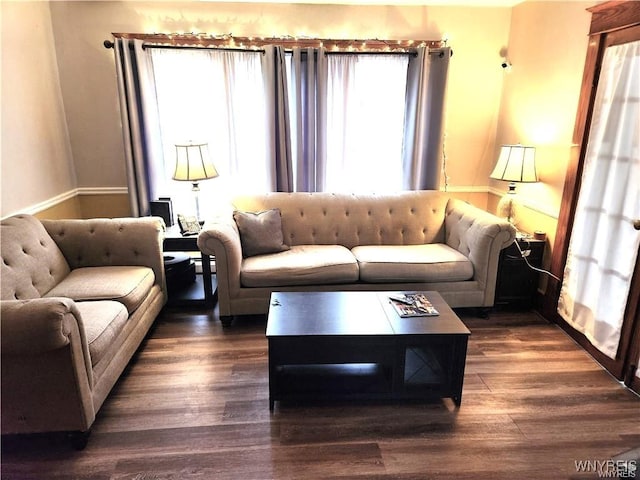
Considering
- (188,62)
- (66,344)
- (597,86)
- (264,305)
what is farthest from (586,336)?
(188,62)

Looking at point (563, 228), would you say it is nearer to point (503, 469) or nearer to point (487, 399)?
point (487, 399)

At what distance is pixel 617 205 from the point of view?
2412 mm

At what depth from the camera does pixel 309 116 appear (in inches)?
142

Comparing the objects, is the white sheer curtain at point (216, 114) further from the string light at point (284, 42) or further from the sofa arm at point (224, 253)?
the sofa arm at point (224, 253)

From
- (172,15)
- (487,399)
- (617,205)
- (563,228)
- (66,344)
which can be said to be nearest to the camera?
(66,344)

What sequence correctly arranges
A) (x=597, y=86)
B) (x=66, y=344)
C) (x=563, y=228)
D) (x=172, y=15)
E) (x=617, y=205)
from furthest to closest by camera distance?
1. (x=172, y=15)
2. (x=563, y=228)
3. (x=597, y=86)
4. (x=617, y=205)
5. (x=66, y=344)

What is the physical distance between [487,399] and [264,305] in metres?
1.54

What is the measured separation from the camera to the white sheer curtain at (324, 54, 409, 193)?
3643 mm

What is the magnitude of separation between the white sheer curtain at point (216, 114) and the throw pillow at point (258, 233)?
63cm

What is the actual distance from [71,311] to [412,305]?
1654 mm

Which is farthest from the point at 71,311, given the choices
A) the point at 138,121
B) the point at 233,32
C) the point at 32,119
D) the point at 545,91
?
the point at 545,91

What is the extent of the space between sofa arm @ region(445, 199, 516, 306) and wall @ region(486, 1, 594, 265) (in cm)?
47

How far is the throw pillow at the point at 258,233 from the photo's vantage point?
3127mm

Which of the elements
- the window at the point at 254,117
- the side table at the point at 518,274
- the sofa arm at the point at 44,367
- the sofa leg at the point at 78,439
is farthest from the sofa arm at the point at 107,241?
the side table at the point at 518,274
